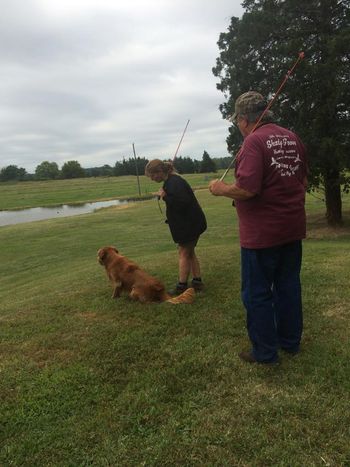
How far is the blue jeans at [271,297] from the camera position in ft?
11.9

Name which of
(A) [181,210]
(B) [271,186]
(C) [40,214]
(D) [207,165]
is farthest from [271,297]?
(D) [207,165]

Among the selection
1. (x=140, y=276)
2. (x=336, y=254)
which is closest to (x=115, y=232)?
(x=336, y=254)

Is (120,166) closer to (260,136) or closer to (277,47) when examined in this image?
(277,47)

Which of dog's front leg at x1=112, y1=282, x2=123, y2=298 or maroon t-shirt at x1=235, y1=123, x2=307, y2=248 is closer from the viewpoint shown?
maroon t-shirt at x1=235, y1=123, x2=307, y2=248

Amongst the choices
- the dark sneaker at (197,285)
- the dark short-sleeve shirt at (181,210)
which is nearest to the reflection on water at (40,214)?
the dark sneaker at (197,285)

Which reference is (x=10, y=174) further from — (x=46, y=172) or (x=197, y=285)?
(x=197, y=285)

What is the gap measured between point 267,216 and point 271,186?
0.26 m

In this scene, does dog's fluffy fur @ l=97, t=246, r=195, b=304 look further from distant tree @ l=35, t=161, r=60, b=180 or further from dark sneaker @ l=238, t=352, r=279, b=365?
distant tree @ l=35, t=161, r=60, b=180

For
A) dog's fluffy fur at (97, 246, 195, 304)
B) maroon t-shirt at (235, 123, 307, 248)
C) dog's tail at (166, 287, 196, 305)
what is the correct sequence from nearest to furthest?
1. maroon t-shirt at (235, 123, 307, 248)
2. dog's tail at (166, 287, 196, 305)
3. dog's fluffy fur at (97, 246, 195, 304)

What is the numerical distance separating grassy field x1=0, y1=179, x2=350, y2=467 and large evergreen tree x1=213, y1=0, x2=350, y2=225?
716cm

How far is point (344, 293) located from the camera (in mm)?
5602

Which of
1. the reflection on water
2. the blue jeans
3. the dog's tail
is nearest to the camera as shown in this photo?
the blue jeans

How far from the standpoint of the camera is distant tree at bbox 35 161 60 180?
139750 mm

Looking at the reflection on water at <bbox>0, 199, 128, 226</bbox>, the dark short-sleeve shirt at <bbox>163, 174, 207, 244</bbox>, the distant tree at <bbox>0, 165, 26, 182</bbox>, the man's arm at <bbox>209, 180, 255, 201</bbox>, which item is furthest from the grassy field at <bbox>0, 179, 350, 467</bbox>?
the distant tree at <bbox>0, 165, 26, 182</bbox>
